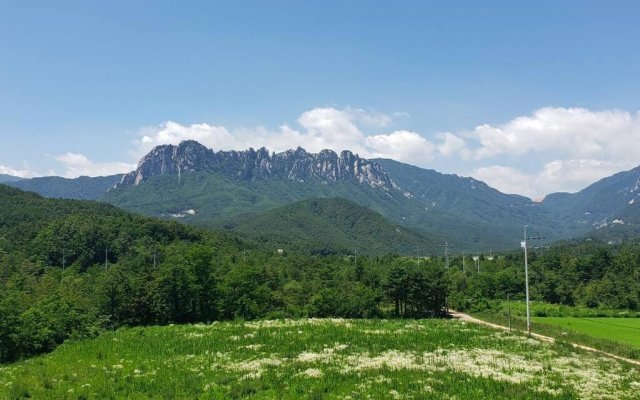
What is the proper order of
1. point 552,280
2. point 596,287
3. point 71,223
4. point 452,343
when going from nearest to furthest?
1. point 452,343
2. point 596,287
3. point 552,280
4. point 71,223

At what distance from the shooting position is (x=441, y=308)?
8206 centimetres

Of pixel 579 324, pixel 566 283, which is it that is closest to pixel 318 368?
pixel 579 324

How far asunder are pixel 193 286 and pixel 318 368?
42527 millimetres

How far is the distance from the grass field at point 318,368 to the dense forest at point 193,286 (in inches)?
547

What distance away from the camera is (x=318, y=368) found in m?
32.7

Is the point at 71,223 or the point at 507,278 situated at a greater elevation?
the point at 71,223

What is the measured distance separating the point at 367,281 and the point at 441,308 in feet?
55.2

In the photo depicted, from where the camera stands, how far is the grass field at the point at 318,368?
27.2 metres

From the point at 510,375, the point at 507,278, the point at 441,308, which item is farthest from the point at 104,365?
the point at 507,278

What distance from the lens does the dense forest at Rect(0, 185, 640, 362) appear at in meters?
59.2

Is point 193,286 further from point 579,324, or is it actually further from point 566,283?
point 566,283

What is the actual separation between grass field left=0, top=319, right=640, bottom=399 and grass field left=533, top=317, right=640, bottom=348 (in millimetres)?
18895

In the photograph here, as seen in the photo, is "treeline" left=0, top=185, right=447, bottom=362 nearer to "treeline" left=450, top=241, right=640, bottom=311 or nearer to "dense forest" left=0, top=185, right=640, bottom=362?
"dense forest" left=0, top=185, right=640, bottom=362

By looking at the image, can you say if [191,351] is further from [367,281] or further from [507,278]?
[507,278]
